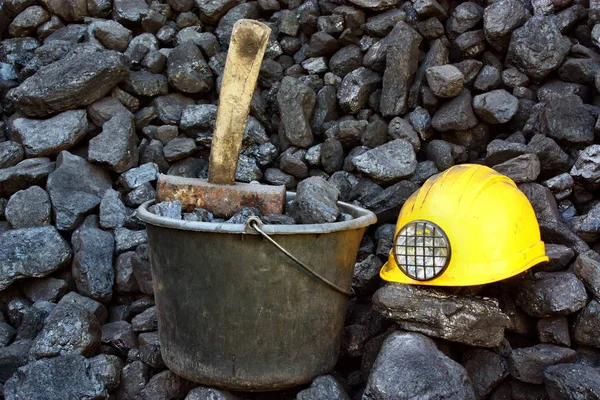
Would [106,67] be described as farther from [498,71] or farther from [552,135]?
[552,135]

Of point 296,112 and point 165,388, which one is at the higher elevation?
point 296,112

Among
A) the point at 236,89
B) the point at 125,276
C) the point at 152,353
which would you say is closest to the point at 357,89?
the point at 236,89

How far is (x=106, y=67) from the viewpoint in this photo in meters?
3.81

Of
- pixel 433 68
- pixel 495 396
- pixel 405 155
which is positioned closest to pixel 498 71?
pixel 433 68

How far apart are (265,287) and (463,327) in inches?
29.4

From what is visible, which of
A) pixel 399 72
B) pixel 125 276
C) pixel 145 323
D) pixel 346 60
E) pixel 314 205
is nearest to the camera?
pixel 314 205

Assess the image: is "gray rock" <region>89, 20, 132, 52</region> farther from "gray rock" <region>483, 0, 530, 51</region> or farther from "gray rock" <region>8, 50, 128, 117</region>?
"gray rock" <region>483, 0, 530, 51</region>

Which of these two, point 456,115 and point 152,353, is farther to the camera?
point 456,115

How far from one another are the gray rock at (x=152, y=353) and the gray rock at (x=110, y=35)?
2.17 meters

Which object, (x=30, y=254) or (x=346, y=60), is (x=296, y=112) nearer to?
(x=346, y=60)

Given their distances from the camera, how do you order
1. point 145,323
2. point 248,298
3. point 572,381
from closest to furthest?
point 572,381, point 248,298, point 145,323

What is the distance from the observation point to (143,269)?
3203 mm

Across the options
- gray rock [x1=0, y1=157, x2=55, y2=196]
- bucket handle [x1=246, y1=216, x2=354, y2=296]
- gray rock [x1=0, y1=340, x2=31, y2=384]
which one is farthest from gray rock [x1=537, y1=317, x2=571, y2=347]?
gray rock [x1=0, y1=157, x2=55, y2=196]

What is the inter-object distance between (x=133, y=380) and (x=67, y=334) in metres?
0.34
